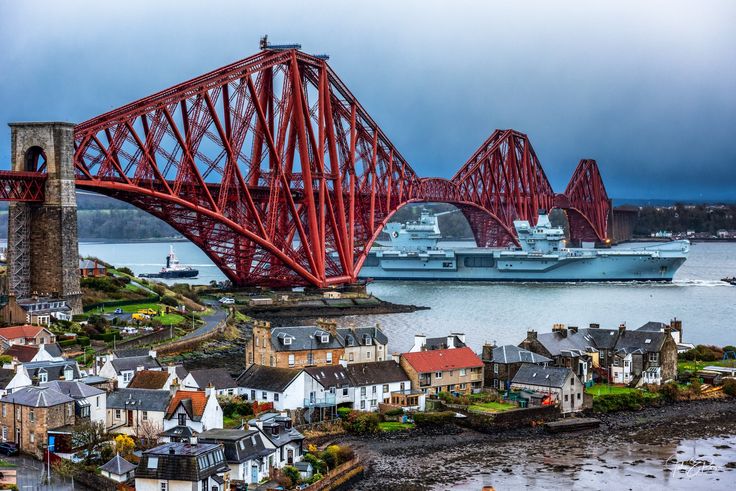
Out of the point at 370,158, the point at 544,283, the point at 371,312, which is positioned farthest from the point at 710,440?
the point at 544,283

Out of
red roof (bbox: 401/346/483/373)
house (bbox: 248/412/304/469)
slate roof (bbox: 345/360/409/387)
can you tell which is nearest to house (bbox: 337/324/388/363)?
slate roof (bbox: 345/360/409/387)

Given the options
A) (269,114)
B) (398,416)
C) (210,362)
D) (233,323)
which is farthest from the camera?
(269,114)

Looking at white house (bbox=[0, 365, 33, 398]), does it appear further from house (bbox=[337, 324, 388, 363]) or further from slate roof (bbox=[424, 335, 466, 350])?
slate roof (bbox=[424, 335, 466, 350])

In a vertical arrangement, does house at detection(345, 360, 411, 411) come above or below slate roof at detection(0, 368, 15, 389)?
below

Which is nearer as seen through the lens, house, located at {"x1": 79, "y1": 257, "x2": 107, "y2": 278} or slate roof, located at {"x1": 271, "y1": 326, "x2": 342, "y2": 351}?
slate roof, located at {"x1": 271, "y1": 326, "x2": 342, "y2": 351}

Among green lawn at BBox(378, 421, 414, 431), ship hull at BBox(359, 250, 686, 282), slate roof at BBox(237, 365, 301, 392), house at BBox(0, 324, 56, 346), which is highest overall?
ship hull at BBox(359, 250, 686, 282)

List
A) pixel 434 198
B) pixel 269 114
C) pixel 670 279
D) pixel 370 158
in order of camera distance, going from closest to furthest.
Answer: pixel 269 114 < pixel 370 158 < pixel 670 279 < pixel 434 198

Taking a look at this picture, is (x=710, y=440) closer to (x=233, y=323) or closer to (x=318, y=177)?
(x=233, y=323)
